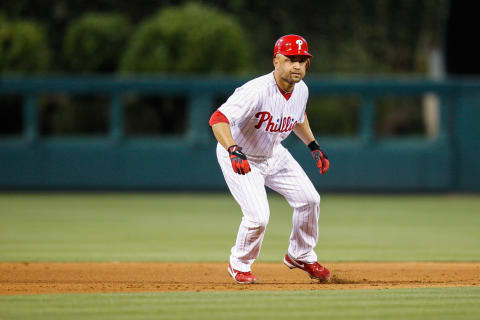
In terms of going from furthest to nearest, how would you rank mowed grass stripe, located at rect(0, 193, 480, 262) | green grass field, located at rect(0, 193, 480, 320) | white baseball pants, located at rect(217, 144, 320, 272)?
mowed grass stripe, located at rect(0, 193, 480, 262) → white baseball pants, located at rect(217, 144, 320, 272) → green grass field, located at rect(0, 193, 480, 320)

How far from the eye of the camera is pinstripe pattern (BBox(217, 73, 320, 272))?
643cm

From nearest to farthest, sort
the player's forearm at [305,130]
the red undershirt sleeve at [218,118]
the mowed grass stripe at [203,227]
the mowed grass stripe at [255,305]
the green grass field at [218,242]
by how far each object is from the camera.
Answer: the mowed grass stripe at [255,305]
the green grass field at [218,242]
the red undershirt sleeve at [218,118]
the player's forearm at [305,130]
the mowed grass stripe at [203,227]

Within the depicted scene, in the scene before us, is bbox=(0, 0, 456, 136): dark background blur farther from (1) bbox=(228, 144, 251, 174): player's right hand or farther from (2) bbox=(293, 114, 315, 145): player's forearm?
(1) bbox=(228, 144, 251, 174): player's right hand

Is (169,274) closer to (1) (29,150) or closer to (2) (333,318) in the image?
(2) (333,318)

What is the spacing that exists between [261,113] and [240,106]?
217 mm

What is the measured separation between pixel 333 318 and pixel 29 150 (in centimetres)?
1362

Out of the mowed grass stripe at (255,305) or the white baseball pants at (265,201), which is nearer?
the mowed grass stripe at (255,305)

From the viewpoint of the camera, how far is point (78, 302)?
221 inches

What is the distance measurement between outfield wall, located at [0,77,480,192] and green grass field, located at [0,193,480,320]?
0.60 metres

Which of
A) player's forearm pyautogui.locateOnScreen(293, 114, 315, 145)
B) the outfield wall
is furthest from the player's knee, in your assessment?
the outfield wall

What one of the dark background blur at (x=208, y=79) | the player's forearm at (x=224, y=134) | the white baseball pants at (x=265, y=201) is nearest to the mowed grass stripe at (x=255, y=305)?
the white baseball pants at (x=265, y=201)

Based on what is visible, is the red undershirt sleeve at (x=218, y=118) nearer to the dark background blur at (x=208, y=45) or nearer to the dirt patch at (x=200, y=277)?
the dirt patch at (x=200, y=277)

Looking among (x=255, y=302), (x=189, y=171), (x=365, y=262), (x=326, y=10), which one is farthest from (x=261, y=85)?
(x=326, y=10)

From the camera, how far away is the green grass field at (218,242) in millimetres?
5340
